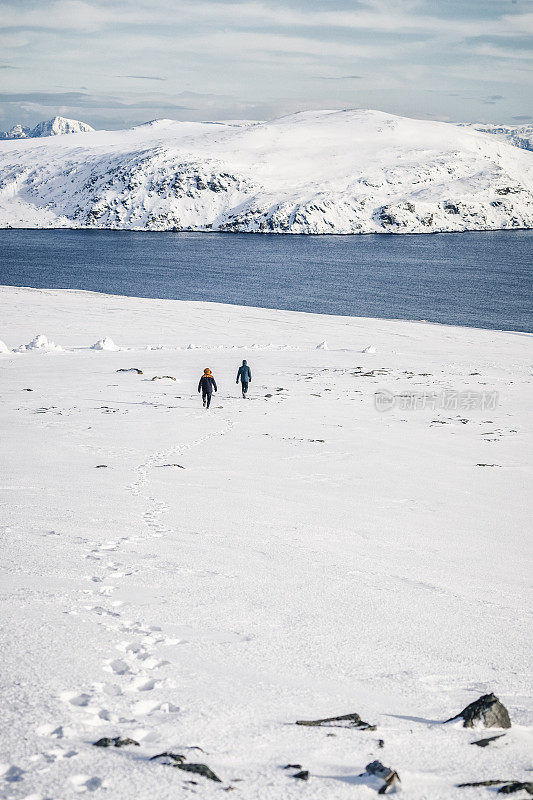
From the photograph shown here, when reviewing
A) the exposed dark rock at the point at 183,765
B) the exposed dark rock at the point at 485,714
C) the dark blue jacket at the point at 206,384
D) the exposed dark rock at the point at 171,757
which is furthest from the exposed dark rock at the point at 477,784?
the dark blue jacket at the point at 206,384

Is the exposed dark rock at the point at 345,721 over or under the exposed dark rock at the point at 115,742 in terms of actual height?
under

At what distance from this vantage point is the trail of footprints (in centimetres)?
512

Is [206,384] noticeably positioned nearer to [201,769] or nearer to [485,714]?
[485,714]

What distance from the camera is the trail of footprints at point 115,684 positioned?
5125mm

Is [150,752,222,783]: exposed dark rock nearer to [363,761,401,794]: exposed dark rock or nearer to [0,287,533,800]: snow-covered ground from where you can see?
[0,287,533,800]: snow-covered ground

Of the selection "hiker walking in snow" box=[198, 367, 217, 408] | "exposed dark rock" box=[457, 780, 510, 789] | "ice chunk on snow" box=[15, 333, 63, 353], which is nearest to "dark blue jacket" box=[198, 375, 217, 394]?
"hiker walking in snow" box=[198, 367, 217, 408]

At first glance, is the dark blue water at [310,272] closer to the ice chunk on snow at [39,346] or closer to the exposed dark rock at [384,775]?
the ice chunk on snow at [39,346]

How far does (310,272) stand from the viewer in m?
100

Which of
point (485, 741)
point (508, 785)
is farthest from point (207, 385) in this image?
point (508, 785)

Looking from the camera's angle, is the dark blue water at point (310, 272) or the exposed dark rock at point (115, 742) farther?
the dark blue water at point (310, 272)

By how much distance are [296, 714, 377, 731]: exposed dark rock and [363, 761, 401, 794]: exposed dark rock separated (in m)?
0.57

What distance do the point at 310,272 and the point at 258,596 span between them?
9473cm

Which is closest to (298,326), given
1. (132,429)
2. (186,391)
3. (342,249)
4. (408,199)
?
(186,391)

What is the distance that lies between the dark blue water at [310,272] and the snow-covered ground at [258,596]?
48.2 m
